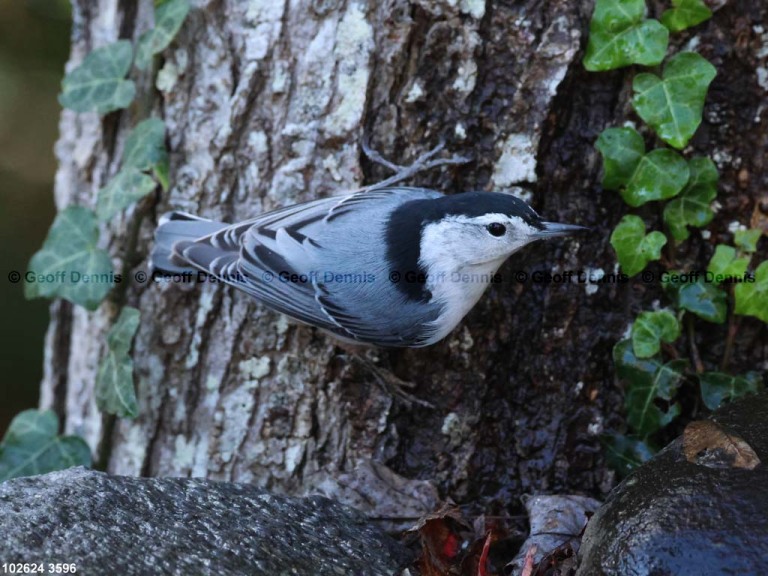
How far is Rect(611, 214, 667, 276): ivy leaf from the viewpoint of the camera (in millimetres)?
2451

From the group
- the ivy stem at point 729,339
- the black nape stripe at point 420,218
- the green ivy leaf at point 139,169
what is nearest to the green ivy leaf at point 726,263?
the ivy stem at point 729,339

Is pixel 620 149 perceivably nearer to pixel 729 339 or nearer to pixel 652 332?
pixel 652 332

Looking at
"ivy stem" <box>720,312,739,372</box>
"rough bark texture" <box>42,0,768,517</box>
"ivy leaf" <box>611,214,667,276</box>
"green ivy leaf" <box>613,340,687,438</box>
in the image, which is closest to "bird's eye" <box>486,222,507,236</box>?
"rough bark texture" <box>42,0,768,517</box>

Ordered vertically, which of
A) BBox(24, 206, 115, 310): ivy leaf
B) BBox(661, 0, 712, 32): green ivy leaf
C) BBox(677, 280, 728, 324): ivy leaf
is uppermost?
BBox(661, 0, 712, 32): green ivy leaf

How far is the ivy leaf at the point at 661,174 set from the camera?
2.42m

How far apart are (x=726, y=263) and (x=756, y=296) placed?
4.9 inches

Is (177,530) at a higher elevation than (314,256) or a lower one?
lower

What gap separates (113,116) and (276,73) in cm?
73

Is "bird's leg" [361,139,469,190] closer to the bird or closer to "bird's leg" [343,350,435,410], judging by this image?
the bird

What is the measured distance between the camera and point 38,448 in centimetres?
302

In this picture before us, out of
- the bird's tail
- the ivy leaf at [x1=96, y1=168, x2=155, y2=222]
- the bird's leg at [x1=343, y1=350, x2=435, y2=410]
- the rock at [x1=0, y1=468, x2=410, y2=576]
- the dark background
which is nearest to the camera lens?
the rock at [x1=0, y1=468, x2=410, y2=576]

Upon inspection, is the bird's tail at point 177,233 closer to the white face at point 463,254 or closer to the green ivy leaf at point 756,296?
the white face at point 463,254

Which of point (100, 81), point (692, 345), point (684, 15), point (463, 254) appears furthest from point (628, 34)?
point (100, 81)

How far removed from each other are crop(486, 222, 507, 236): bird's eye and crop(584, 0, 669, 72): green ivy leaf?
54 cm
